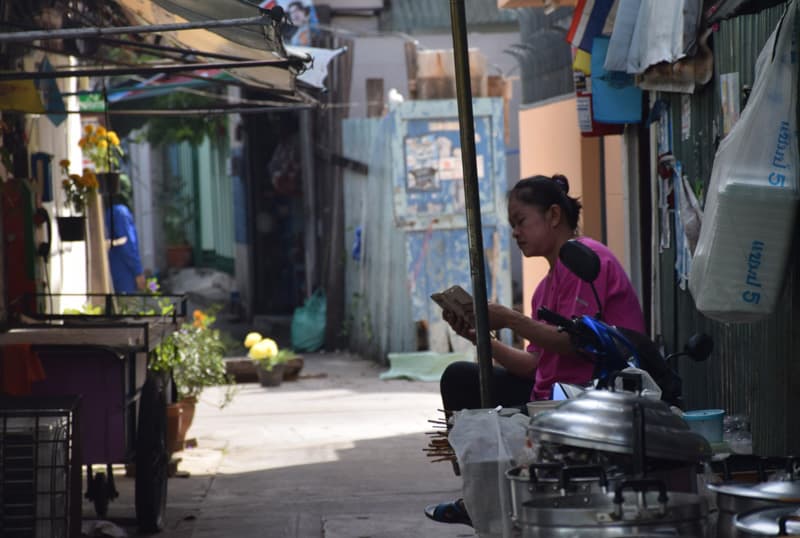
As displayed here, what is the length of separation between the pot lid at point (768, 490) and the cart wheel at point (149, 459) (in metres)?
4.35

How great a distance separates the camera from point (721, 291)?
426 centimetres

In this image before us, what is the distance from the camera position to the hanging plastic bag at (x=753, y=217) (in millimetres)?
4211

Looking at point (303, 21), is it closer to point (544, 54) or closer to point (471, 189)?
point (544, 54)

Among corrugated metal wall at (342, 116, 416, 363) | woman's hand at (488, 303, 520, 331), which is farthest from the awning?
corrugated metal wall at (342, 116, 416, 363)

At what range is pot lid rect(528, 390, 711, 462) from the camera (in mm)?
3256

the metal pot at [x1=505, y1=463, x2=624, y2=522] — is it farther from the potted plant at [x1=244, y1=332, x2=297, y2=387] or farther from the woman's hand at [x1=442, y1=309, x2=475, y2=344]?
the potted plant at [x1=244, y1=332, x2=297, y2=387]

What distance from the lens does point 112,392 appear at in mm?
6699

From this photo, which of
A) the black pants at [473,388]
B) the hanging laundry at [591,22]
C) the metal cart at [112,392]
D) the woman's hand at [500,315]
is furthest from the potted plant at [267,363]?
the woman's hand at [500,315]

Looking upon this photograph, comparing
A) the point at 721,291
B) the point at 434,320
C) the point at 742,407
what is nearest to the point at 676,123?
the point at 742,407

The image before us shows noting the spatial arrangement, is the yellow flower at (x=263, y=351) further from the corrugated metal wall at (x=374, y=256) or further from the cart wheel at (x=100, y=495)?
the cart wheel at (x=100, y=495)

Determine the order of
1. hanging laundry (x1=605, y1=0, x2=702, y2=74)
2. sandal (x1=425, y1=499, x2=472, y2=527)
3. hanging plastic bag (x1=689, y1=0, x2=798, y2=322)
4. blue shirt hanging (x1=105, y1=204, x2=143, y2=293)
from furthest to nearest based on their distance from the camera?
blue shirt hanging (x1=105, y1=204, x2=143, y2=293)
hanging laundry (x1=605, y1=0, x2=702, y2=74)
sandal (x1=425, y1=499, x2=472, y2=527)
hanging plastic bag (x1=689, y1=0, x2=798, y2=322)

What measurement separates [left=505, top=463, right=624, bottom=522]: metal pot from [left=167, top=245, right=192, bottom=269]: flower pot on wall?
26514 millimetres

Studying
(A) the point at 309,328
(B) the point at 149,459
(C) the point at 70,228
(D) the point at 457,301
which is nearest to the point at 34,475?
(B) the point at 149,459

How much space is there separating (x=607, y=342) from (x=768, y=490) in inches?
56.2
